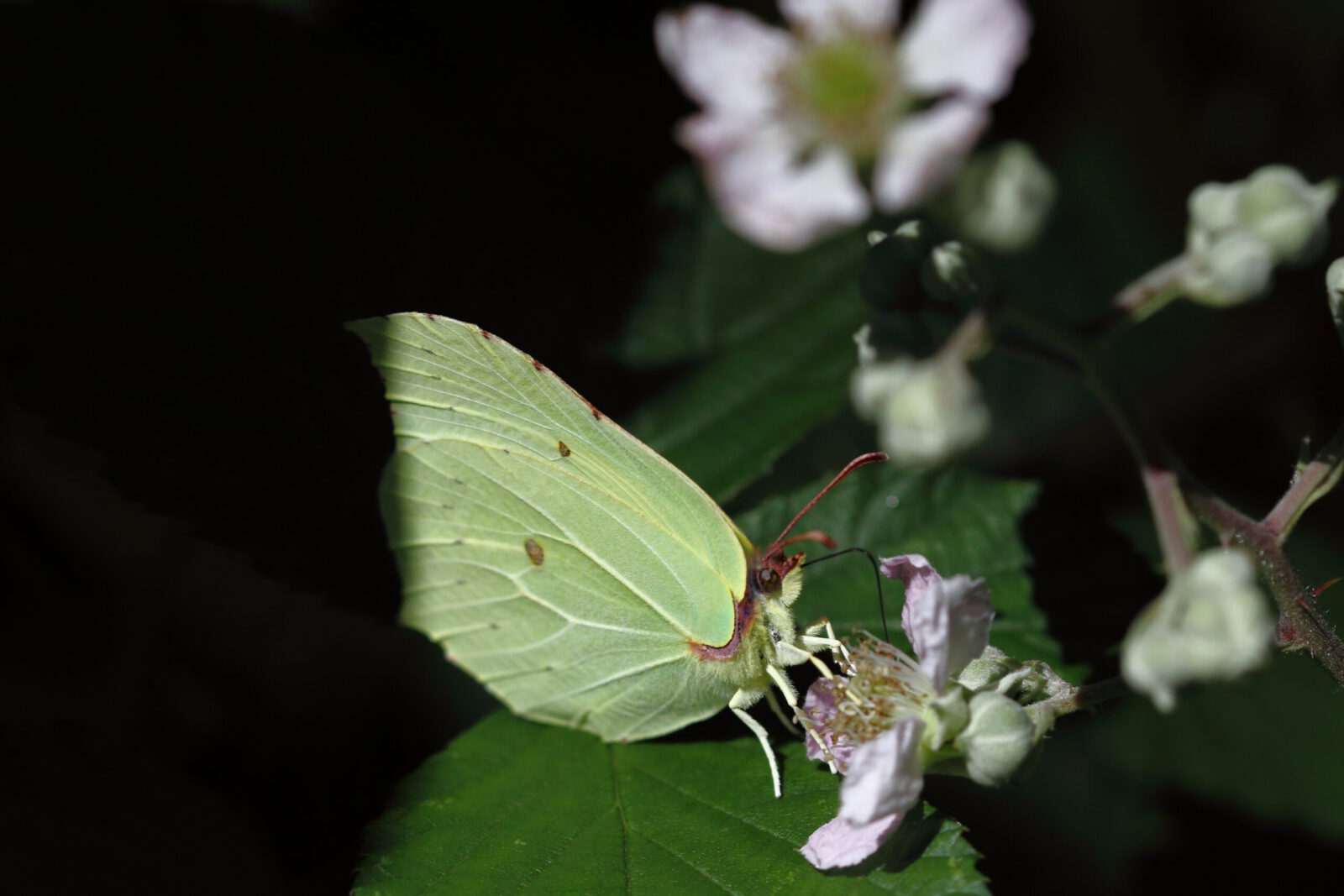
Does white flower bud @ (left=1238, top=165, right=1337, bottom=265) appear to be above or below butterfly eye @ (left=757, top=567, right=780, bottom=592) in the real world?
above

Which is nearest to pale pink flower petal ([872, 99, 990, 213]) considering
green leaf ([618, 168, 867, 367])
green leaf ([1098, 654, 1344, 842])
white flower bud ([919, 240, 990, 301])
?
white flower bud ([919, 240, 990, 301])

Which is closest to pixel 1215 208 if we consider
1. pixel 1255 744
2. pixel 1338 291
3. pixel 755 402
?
pixel 1338 291

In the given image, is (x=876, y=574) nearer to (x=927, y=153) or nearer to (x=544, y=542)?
(x=544, y=542)

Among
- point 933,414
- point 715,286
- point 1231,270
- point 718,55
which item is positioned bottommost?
point 715,286

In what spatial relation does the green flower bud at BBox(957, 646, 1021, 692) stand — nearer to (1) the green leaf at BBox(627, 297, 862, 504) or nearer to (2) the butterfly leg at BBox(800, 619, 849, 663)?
(2) the butterfly leg at BBox(800, 619, 849, 663)

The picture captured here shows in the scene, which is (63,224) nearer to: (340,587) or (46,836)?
(340,587)

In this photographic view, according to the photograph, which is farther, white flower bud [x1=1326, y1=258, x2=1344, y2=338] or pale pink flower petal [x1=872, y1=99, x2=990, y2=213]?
white flower bud [x1=1326, y1=258, x2=1344, y2=338]

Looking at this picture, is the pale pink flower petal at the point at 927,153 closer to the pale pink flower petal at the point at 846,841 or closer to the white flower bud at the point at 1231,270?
the white flower bud at the point at 1231,270
